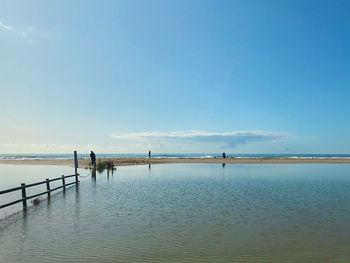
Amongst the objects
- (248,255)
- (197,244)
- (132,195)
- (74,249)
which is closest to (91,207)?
(132,195)

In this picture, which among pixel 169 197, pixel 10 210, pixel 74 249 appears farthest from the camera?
pixel 169 197

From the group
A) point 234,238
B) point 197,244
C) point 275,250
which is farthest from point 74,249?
point 275,250

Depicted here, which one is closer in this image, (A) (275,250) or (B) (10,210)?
(A) (275,250)

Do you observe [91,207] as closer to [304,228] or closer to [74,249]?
[74,249]

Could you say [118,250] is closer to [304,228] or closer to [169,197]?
[304,228]

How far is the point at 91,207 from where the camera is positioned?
1672cm

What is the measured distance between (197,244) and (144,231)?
8.69 ft

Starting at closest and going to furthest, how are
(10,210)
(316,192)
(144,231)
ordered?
(144,231), (10,210), (316,192)

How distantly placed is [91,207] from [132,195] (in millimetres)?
4549

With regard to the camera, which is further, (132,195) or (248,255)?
(132,195)

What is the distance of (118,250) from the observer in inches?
371

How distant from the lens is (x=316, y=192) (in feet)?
71.6

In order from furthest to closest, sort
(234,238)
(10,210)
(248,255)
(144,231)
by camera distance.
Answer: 1. (10,210)
2. (144,231)
3. (234,238)
4. (248,255)

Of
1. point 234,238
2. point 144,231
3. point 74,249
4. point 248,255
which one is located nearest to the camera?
point 248,255
